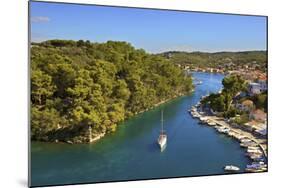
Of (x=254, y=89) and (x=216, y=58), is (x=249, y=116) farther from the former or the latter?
(x=216, y=58)

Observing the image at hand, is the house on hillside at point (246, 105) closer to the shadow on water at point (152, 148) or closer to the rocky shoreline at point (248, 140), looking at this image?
the rocky shoreline at point (248, 140)

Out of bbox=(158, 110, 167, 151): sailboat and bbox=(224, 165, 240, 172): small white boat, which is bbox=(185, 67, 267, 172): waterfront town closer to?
bbox=(224, 165, 240, 172): small white boat

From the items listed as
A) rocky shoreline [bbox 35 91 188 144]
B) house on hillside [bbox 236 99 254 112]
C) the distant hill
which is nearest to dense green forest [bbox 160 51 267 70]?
the distant hill

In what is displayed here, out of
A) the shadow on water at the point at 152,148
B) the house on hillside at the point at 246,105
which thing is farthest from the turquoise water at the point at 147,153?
the house on hillside at the point at 246,105

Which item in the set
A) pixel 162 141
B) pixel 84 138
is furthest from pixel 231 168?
pixel 84 138

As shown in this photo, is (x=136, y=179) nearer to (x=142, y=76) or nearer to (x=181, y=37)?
(x=142, y=76)
